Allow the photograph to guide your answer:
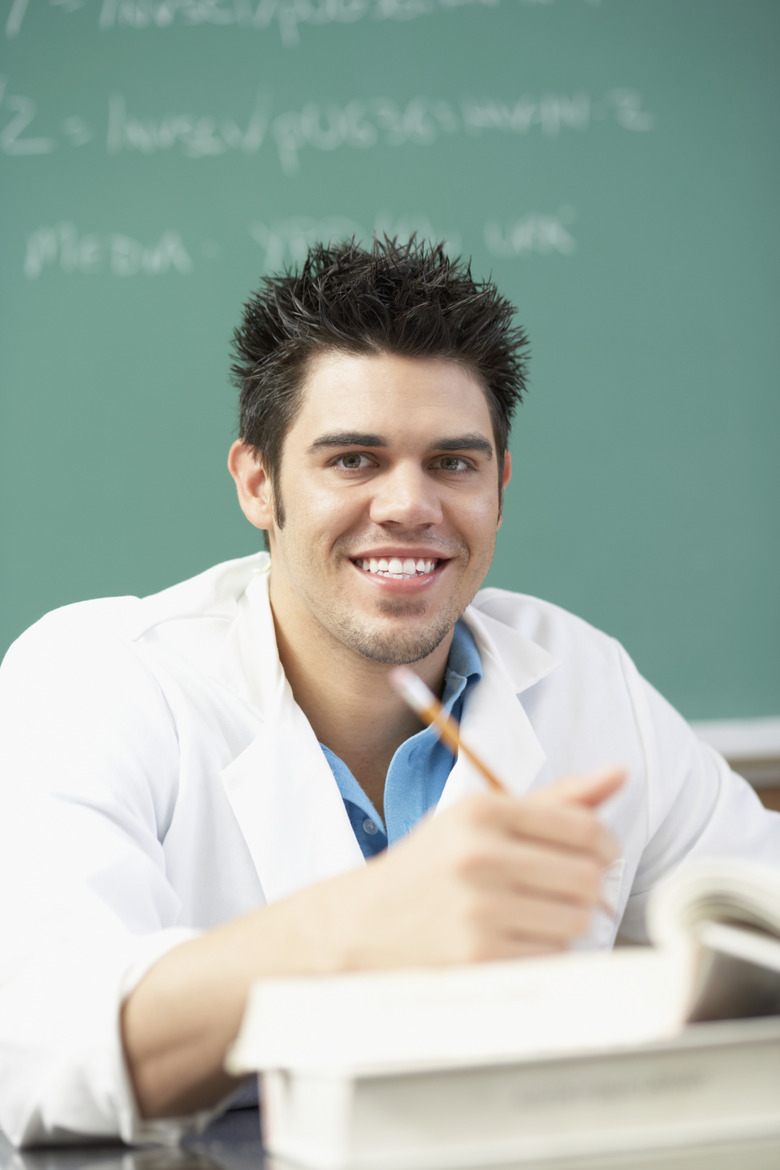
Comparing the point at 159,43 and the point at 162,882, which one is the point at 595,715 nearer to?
the point at 162,882

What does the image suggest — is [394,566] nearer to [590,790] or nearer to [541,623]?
[541,623]

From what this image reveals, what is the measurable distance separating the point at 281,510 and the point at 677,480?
2.44 feet

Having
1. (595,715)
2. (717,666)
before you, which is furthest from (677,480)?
(595,715)

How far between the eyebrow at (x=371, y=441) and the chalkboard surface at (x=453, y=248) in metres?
0.46

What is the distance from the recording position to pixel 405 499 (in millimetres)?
1266

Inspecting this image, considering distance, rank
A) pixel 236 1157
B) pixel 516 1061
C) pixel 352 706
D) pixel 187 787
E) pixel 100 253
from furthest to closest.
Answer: pixel 100 253, pixel 352 706, pixel 187 787, pixel 236 1157, pixel 516 1061

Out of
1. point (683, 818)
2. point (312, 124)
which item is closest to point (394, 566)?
point (683, 818)

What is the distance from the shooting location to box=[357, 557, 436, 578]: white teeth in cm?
131

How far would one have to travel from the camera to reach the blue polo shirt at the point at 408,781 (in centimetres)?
125

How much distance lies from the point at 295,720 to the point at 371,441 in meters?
0.31

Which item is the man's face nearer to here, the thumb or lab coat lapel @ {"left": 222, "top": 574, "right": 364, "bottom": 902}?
lab coat lapel @ {"left": 222, "top": 574, "right": 364, "bottom": 902}

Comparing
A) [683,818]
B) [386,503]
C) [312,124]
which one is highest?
[312,124]

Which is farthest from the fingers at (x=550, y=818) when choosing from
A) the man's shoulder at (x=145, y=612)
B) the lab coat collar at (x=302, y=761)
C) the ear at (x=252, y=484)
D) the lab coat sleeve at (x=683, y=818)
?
the ear at (x=252, y=484)

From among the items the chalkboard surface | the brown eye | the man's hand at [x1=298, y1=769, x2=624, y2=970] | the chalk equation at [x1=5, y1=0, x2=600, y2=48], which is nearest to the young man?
the brown eye
